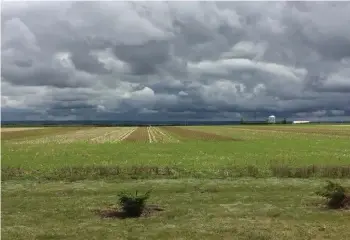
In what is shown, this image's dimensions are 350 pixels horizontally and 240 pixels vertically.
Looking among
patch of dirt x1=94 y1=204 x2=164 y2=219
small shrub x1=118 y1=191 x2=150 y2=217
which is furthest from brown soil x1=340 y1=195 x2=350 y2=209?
small shrub x1=118 y1=191 x2=150 y2=217

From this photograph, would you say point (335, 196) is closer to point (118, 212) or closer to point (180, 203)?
point (180, 203)

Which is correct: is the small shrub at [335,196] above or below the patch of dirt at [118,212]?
above

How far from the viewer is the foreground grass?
18344 mm

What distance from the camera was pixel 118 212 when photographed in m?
22.1

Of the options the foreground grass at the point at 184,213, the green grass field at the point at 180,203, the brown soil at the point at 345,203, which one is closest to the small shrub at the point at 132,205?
the green grass field at the point at 180,203

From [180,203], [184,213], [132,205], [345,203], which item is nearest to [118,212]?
[132,205]

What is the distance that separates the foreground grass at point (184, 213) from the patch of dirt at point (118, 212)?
395mm

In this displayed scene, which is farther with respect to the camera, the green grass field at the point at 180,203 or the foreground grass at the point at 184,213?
the green grass field at the point at 180,203

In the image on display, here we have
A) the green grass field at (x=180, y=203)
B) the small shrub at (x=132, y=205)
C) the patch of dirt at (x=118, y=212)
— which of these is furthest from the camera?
the patch of dirt at (x=118, y=212)

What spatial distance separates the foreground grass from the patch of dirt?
0.40 metres

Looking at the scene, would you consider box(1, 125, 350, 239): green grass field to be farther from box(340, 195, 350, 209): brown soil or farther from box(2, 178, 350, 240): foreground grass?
box(340, 195, 350, 209): brown soil

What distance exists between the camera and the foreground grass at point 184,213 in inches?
722

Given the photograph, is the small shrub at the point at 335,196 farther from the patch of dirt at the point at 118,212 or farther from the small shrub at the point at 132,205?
the small shrub at the point at 132,205

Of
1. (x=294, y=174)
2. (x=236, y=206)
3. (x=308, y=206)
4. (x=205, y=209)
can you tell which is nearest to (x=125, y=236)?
(x=205, y=209)
